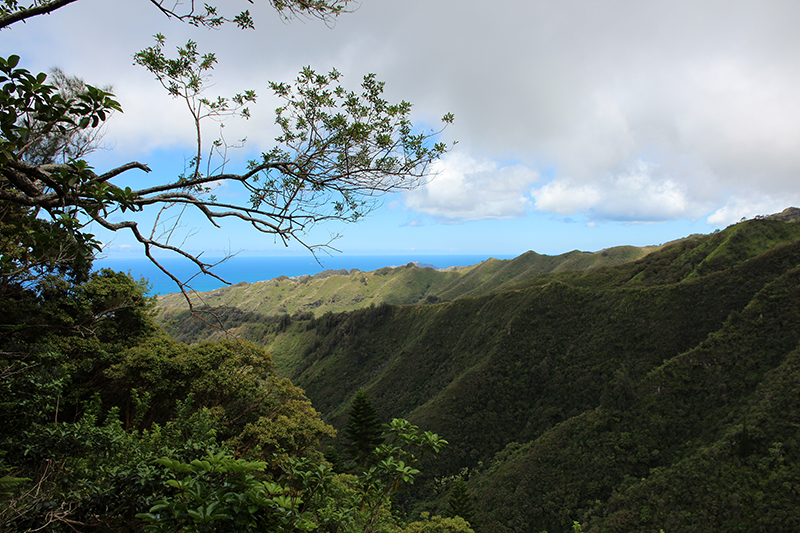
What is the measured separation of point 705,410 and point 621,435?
23.2 ft

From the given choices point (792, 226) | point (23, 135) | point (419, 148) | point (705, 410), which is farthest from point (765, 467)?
point (792, 226)

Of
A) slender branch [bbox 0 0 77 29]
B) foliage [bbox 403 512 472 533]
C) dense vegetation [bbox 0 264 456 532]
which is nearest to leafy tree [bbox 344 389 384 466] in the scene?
dense vegetation [bbox 0 264 456 532]

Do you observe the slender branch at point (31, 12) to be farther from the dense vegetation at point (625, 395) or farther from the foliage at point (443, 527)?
the dense vegetation at point (625, 395)

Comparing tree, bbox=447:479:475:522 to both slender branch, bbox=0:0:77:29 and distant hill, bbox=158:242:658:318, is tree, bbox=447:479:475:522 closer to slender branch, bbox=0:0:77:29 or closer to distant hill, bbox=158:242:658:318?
slender branch, bbox=0:0:77:29

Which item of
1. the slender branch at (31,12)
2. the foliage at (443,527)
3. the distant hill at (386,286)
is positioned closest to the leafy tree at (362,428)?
the foliage at (443,527)

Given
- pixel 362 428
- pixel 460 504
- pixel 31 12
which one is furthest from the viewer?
pixel 362 428

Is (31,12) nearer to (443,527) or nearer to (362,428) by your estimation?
(443,527)

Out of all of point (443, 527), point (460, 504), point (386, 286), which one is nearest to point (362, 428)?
point (460, 504)

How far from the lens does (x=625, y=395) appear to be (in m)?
34.8

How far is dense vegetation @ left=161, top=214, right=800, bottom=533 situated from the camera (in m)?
24.2

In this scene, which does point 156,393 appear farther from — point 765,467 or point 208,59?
point 765,467

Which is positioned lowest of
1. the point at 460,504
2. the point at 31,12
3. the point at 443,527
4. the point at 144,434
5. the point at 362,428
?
the point at 460,504

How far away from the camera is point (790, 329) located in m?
30.2

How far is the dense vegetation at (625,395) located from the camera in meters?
24.2
